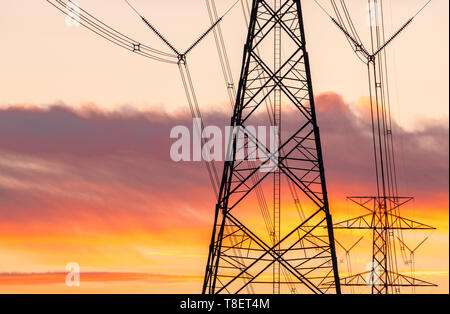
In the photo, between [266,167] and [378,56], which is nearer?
[266,167]

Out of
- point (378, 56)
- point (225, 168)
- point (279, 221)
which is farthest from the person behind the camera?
point (378, 56)

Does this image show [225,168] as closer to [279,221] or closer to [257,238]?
[257,238]

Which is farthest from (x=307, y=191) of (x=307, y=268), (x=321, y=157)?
(x=307, y=268)

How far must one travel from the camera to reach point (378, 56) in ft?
123
